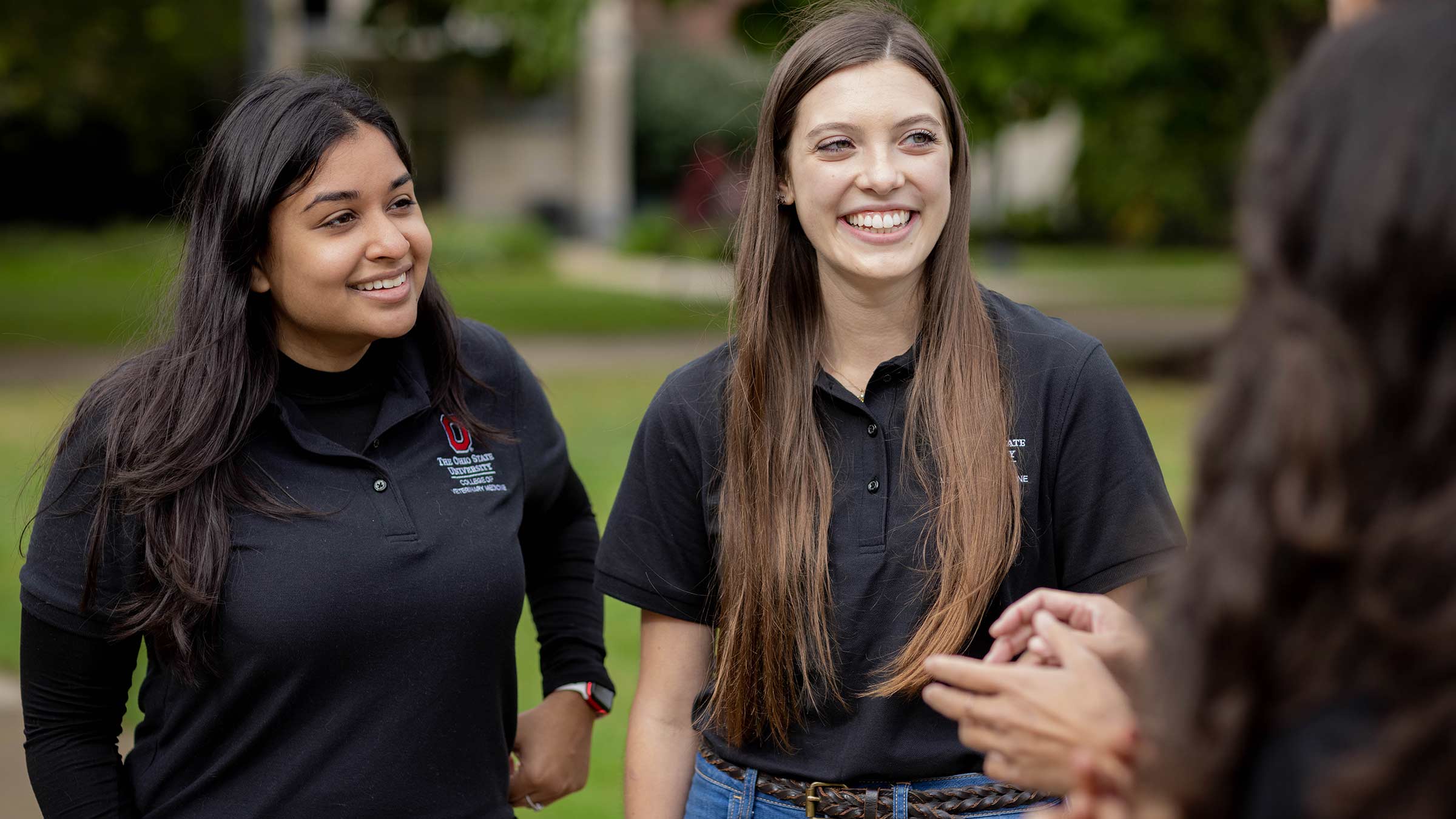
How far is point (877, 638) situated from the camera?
7.92 feet

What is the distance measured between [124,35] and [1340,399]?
63.5 feet

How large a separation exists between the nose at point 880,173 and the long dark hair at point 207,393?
0.94 meters

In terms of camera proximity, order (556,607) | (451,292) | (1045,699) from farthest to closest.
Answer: (451,292)
(556,607)
(1045,699)

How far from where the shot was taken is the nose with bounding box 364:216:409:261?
2.71 meters

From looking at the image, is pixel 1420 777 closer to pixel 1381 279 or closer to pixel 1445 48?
pixel 1381 279

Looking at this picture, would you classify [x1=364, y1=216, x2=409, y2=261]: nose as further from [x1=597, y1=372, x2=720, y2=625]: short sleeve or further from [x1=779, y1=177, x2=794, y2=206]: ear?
[x1=779, y1=177, x2=794, y2=206]: ear

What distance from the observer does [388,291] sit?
2.75 m

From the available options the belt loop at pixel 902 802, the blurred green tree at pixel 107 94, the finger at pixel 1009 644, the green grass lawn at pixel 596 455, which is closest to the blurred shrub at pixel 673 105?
the blurred green tree at pixel 107 94

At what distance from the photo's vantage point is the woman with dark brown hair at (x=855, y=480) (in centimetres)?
238

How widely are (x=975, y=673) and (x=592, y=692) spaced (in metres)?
1.47

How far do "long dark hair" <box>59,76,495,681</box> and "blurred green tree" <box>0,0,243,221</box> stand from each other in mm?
496

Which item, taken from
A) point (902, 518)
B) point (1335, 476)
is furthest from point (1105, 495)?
point (1335, 476)

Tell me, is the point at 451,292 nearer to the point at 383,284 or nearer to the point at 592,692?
the point at 592,692

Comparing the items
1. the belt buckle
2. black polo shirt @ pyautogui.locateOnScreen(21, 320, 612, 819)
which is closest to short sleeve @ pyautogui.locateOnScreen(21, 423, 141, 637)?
black polo shirt @ pyautogui.locateOnScreen(21, 320, 612, 819)
